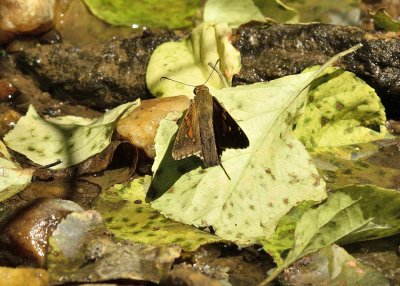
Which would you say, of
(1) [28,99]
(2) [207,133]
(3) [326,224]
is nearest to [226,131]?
(2) [207,133]

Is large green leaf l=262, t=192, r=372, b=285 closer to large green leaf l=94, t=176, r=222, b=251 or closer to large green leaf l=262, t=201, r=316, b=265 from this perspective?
large green leaf l=262, t=201, r=316, b=265

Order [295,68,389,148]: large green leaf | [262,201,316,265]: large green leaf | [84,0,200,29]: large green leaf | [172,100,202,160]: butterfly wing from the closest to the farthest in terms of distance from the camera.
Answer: [262,201,316,265]: large green leaf → [172,100,202,160]: butterfly wing → [295,68,389,148]: large green leaf → [84,0,200,29]: large green leaf

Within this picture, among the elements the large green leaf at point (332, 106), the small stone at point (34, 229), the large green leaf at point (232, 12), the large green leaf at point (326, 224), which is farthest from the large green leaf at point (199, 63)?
the large green leaf at point (326, 224)

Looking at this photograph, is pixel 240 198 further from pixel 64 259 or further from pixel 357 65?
pixel 357 65

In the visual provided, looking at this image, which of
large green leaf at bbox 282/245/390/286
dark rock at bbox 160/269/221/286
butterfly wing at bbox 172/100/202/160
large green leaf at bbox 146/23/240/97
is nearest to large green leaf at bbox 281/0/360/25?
large green leaf at bbox 146/23/240/97

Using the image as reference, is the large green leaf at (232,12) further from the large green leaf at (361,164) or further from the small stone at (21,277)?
the small stone at (21,277)

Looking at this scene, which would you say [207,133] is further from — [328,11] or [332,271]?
[328,11]

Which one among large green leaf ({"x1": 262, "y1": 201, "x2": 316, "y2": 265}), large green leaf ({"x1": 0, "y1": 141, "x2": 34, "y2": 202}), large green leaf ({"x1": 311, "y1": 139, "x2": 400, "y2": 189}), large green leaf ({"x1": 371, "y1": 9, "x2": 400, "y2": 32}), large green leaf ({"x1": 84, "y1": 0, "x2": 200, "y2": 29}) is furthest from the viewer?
large green leaf ({"x1": 84, "y1": 0, "x2": 200, "y2": 29})
